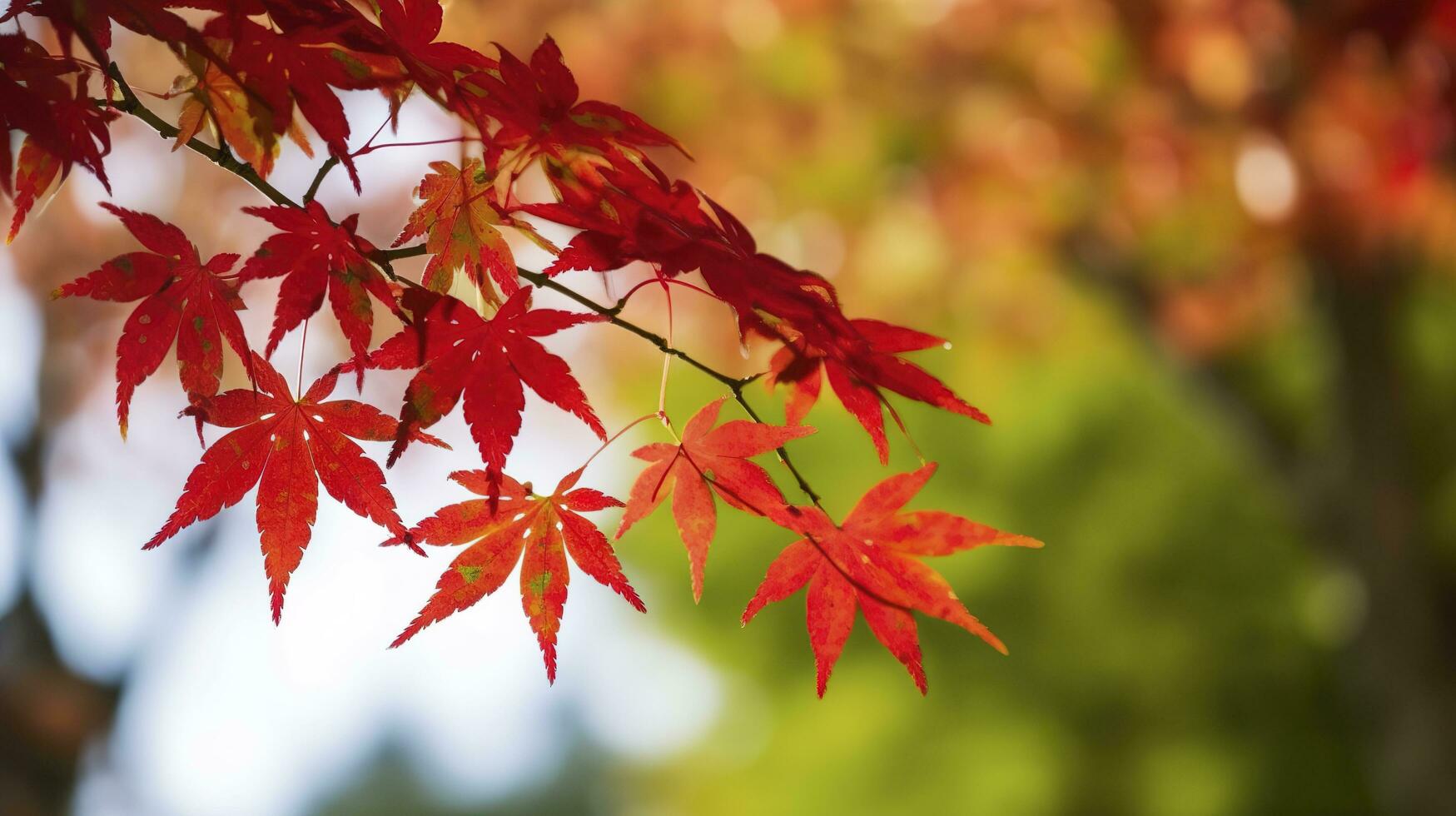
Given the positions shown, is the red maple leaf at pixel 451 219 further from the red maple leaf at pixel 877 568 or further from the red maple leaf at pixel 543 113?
the red maple leaf at pixel 877 568

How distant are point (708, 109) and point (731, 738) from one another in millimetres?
5136

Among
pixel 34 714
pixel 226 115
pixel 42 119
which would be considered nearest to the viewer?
pixel 42 119

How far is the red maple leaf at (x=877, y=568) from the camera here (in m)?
0.67

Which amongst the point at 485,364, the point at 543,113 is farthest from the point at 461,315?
the point at 543,113

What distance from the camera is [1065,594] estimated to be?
6.29m

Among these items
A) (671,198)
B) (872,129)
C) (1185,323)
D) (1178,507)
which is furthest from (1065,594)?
(671,198)

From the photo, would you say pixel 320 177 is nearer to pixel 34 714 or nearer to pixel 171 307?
pixel 171 307

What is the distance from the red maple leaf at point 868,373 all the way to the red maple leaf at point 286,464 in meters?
0.27

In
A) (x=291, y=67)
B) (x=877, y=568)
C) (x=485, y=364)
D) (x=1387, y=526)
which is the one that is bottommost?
(x=1387, y=526)

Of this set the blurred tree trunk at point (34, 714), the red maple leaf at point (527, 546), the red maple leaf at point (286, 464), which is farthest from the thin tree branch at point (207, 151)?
the blurred tree trunk at point (34, 714)

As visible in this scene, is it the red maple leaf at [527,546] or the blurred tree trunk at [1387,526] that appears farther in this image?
the blurred tree trunk at [1387,526]

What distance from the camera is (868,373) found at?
2.15 ft

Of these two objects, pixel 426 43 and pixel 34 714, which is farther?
pixel 34 714

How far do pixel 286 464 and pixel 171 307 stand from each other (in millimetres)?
124
